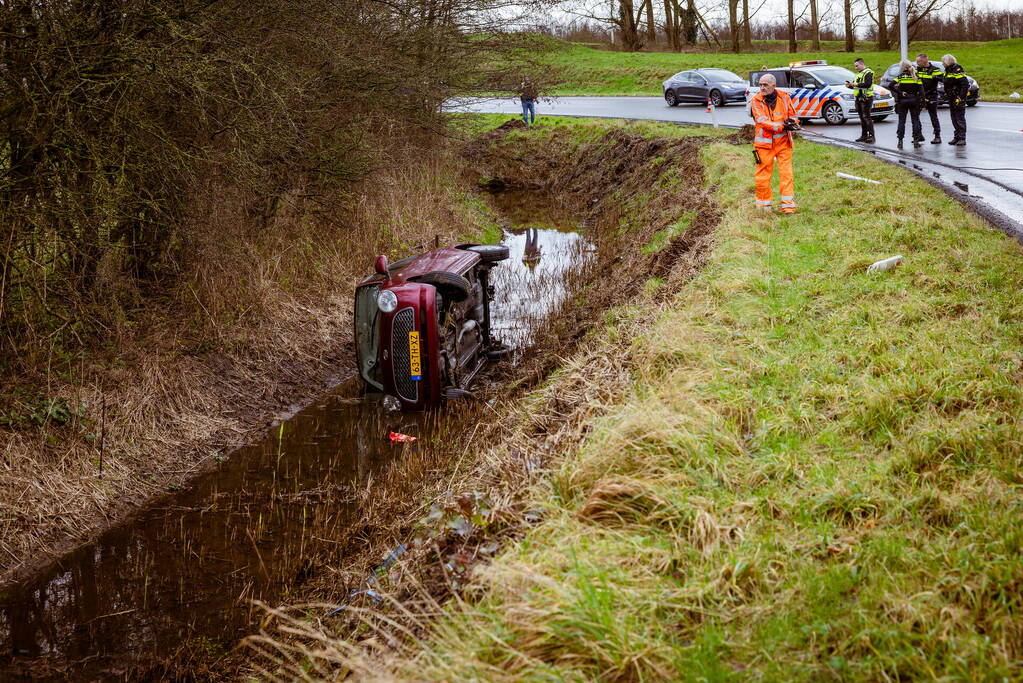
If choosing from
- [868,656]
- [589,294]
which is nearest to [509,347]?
[589,294]

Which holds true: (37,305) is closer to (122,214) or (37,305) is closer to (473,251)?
(122,214)

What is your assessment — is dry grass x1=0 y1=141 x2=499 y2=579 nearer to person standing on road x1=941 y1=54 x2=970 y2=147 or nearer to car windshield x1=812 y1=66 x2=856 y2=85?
person standing on road x1=941 y1=54 x2=970 y2=147

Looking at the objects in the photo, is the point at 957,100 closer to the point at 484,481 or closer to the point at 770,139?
the point at 770,139

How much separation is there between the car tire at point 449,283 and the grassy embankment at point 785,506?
2.24 meters

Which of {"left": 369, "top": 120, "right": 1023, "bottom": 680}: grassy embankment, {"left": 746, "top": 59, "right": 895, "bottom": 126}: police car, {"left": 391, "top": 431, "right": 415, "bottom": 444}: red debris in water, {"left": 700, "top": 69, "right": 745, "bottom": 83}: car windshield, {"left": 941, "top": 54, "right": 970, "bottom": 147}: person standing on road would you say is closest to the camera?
{"left": 369, "top": 120, "right": 1023, "bottom": 680}: grassy embankment

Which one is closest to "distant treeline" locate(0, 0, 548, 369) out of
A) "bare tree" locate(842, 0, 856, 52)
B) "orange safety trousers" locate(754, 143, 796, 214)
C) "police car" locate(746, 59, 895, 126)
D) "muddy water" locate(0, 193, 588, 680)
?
"muddy water" locate(0, 193, 588, 680)

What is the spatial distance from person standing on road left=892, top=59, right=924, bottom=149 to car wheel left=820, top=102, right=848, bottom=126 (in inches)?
236

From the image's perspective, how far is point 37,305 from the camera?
28.8 ft

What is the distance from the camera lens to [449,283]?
9.66 meters

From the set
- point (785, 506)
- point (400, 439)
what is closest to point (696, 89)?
point (400, 439)

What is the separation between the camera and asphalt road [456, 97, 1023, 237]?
1175 cm

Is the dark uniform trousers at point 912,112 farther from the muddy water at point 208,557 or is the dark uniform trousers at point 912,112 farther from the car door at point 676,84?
the car door at point 676,84

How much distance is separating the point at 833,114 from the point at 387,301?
1908cm

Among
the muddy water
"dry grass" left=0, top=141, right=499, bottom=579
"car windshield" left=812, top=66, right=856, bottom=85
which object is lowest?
the muddy water
